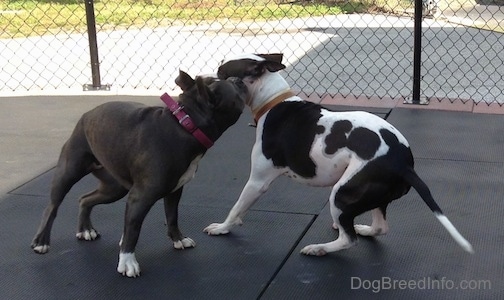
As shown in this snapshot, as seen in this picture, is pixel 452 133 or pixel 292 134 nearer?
pixel 292 134

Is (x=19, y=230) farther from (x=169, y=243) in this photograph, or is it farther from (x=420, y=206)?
(x=420, y=206)

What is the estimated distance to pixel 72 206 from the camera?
14.5ft

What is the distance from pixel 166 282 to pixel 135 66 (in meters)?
6.37

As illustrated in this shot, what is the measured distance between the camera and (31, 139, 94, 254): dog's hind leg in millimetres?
3619

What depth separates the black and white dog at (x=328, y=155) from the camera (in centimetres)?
339

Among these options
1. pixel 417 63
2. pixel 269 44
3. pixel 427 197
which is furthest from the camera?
pixel 269 44

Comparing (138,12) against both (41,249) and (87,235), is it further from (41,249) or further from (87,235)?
(41,249)

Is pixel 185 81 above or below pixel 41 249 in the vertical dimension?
above

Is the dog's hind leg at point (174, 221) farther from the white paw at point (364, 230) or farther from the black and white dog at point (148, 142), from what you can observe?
the white paw at point (364, 230)

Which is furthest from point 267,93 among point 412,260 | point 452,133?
point 452,133

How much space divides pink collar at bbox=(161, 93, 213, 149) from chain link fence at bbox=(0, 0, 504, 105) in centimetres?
424

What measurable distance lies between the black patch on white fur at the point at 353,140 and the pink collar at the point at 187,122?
2.01 feet

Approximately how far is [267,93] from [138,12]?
1153 centimetres

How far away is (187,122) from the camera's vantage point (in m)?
3.32
